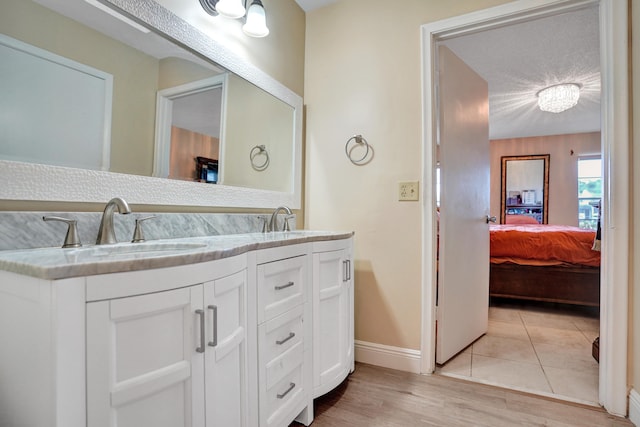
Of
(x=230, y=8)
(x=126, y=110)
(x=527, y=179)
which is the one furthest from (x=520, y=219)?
(x=126, y=110)

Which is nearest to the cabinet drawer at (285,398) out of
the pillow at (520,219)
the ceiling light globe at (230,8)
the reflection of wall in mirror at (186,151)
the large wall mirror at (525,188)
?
the reflection of wall in mirror at (186,151)

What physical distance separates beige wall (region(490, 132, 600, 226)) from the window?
14cm

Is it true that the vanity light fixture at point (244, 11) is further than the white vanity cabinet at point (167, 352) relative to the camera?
Yes

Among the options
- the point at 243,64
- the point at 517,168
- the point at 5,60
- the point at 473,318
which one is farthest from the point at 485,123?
the point at 517,168

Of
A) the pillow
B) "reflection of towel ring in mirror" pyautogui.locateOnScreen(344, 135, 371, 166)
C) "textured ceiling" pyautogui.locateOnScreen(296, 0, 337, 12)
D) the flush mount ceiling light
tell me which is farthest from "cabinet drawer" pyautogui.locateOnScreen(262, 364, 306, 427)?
the pillow

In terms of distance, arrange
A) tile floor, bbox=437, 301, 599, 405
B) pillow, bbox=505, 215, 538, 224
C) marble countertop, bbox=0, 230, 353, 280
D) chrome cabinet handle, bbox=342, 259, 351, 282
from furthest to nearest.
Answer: pillow, bbox=505, 215, 538, 224 → tile floor, bbox=437, 301, 599, 405 → chrome cabinet handle, bbox=342, 259, 351, 282 → marble countertop, bbox=0, 230, 353, 280

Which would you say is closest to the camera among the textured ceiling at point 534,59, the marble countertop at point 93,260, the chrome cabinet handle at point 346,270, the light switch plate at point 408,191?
the marble countertop at point 93,260

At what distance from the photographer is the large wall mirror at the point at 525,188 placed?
5629mm

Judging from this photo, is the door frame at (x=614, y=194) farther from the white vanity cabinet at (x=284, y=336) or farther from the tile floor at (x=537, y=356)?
the white vanity cabinet at (x=284, y=336)

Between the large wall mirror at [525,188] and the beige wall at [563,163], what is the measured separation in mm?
97

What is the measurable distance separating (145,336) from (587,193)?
6.97 m

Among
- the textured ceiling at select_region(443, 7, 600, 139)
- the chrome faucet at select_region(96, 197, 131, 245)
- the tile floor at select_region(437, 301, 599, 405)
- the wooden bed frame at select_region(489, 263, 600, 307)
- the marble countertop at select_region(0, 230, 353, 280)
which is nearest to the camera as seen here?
the marble countertop at select_region(0, 230, 353, 280)

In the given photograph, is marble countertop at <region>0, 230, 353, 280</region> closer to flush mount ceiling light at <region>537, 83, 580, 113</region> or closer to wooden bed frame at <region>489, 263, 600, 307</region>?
wooden bed frame at <region>489, 263, 600, 307</region>

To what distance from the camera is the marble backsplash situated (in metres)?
0.89
